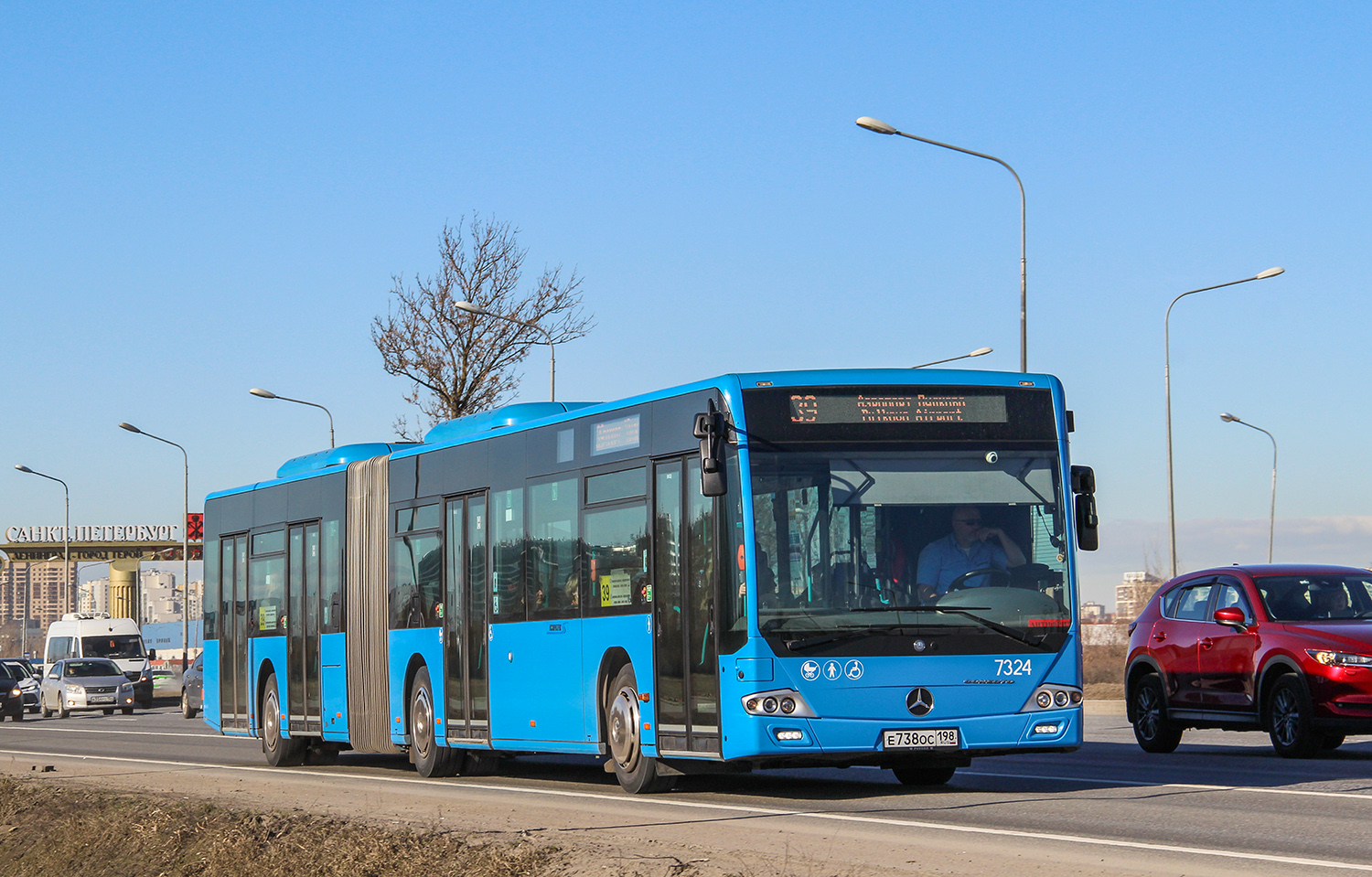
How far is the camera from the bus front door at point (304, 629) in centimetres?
2095

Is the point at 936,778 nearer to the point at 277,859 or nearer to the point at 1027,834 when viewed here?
the point at 1027,834

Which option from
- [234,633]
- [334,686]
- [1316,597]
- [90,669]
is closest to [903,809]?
[1316,597]

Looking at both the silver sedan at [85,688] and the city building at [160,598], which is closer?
the silver sedan at [85,688]

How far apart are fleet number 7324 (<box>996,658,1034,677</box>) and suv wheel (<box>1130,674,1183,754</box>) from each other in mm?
6234

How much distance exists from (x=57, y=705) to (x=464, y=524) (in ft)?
115

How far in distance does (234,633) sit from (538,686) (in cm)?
854

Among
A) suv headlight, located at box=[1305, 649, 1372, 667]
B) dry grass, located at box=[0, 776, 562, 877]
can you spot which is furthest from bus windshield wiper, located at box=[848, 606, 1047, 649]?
suv headlight, located at box=[1305, 649, 1372, 667]

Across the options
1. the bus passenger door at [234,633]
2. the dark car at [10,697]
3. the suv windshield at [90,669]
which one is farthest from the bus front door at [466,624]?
the suv windshield at [90,669]

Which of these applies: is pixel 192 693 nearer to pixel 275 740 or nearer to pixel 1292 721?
pixel 275 740

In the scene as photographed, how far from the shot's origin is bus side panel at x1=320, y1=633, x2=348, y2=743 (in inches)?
797

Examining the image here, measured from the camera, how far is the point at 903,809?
42.3 feet

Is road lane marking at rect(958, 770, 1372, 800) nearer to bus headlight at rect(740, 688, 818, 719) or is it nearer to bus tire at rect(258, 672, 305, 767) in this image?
bus headlight at rect(740, 688, 818, 719)

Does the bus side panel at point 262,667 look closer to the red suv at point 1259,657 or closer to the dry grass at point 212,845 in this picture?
the dry grass at point 212,845

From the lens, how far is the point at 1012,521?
13406 mm
